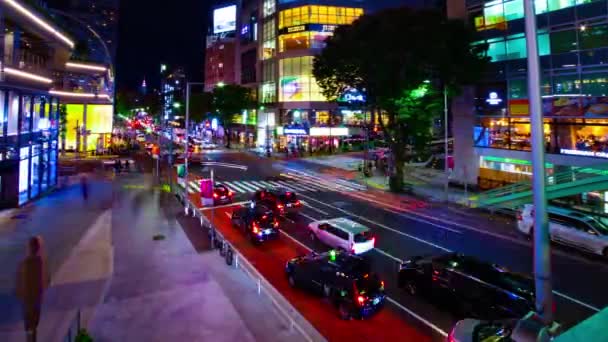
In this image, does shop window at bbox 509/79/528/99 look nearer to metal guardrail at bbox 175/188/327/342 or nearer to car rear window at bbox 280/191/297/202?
car rear window at bbox 280/191/297/202

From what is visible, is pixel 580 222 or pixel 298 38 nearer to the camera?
pixel 580 222

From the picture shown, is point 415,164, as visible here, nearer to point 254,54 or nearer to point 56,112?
point 56,112

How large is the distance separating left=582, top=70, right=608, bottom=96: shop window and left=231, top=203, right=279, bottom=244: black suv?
867 inches

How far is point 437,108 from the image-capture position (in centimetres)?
3388

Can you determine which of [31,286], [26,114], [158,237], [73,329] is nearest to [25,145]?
[26,114]

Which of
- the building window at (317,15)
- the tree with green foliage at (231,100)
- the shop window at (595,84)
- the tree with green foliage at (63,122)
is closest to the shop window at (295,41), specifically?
the building window at (317,15)

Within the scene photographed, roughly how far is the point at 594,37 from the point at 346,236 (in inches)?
856

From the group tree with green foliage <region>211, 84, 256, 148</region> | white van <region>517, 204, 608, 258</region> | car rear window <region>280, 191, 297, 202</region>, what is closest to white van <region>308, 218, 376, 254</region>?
car rear window <region>280, 191, 297, 202</region>

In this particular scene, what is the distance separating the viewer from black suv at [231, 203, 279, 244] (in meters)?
19.5

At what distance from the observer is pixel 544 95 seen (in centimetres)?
3000

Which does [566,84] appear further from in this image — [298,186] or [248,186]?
[248,186]

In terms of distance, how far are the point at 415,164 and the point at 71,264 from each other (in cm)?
4507

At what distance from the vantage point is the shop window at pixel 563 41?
27891 mm

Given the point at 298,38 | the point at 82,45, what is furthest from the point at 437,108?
the point at 82,45
